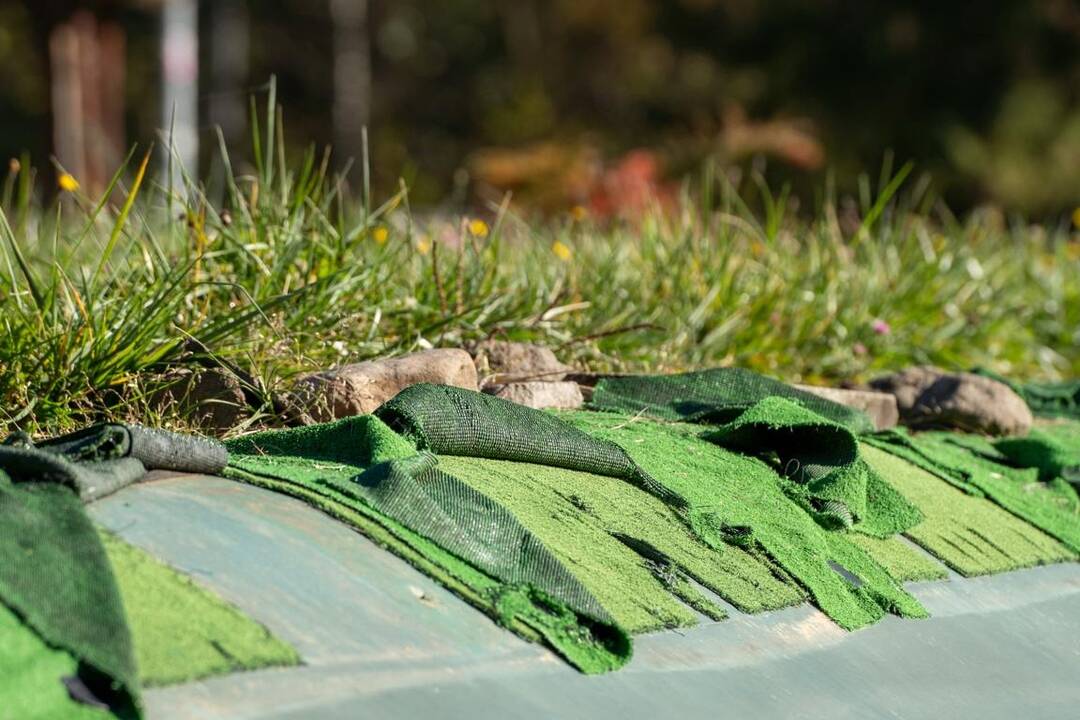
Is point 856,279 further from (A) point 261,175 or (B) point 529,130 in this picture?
(B) point 529,130

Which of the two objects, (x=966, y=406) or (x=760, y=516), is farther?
(x=966, y=406)

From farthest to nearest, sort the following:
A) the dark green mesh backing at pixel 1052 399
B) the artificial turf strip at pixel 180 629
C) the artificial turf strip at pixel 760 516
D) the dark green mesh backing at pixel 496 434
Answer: the dark green mesh backing at pixel 1052 399, the dark green mesh backing at pixel 496 434, the artificial turf strip at pixel 760 516, the artificial turf strip at pixel 180 629

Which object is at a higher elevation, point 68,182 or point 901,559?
point 68,182

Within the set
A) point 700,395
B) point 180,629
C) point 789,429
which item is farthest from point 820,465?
point 180,629

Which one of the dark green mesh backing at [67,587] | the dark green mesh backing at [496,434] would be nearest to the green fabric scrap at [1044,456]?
the dark green mesh backing at [496,434]

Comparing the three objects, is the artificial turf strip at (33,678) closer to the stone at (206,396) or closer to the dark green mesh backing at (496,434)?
the dark green mesh backing at (496,434)

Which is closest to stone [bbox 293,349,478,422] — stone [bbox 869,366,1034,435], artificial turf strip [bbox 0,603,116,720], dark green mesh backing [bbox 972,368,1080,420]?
artificial turf strip [bbox 0,603,116,720]

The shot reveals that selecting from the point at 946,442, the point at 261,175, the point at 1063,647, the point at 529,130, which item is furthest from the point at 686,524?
the point at 529,130

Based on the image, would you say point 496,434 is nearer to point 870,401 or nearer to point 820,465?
point 820,465
